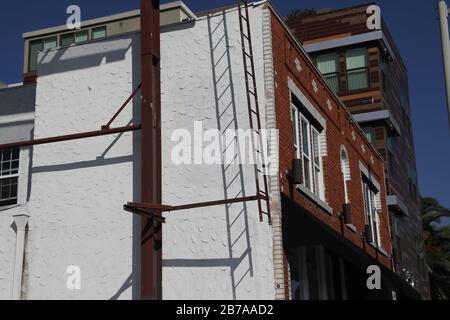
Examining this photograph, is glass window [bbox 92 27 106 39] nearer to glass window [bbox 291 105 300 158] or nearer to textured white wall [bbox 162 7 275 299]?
textured white wall [bbox 162 7 275 299]

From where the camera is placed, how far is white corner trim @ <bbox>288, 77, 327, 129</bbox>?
1568 cm

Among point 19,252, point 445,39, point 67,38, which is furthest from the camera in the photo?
point 67,38

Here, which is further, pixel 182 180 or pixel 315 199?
pixel 315 199

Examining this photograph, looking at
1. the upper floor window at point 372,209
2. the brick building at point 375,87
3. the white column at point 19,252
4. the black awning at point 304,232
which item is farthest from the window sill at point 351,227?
the brick building at point 375,87

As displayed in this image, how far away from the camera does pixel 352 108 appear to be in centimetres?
3441

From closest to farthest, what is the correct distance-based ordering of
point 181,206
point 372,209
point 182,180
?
point 181,206 → point 182,180 → point 372,209

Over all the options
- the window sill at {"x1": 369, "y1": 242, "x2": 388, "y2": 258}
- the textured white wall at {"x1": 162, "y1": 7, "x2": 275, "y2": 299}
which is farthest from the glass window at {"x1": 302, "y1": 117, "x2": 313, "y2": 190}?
the window sill at {"x1": 369, "y1": 242, "x2": 388, "y2": 258}

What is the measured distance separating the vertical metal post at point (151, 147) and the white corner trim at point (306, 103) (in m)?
3.08

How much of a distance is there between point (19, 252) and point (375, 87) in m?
23.0

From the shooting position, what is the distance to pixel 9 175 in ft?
55.5

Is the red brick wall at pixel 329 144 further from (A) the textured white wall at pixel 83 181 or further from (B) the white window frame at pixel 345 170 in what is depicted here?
(A) the textured white wall at pixel 83 181

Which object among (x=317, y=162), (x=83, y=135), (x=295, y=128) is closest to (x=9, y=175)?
(x=83, y=135)

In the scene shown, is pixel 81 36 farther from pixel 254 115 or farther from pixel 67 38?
pixel 254 115
